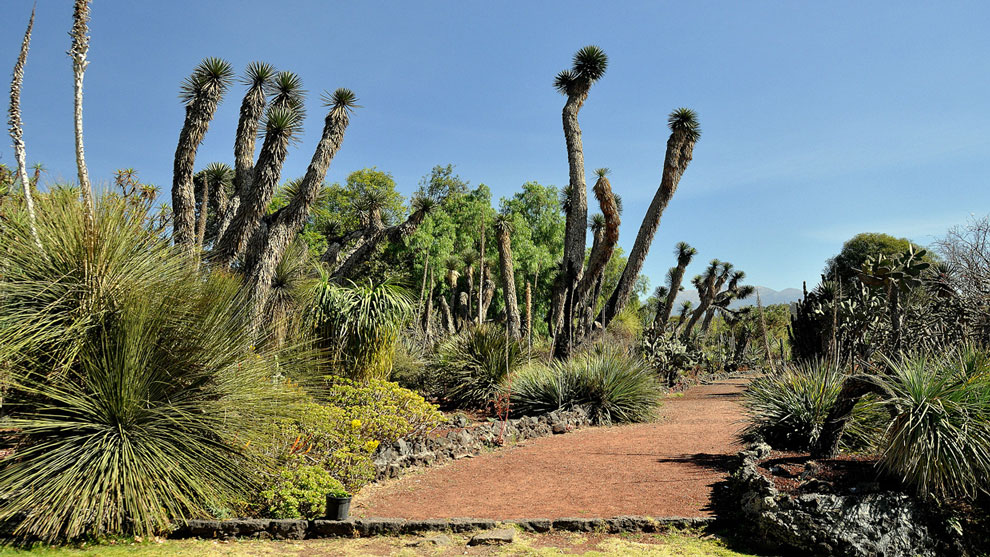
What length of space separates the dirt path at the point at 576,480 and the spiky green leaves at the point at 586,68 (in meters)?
10.6

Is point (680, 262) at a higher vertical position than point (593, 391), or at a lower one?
higher

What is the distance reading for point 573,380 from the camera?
12664 millimetres

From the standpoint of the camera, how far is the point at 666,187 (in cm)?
1623

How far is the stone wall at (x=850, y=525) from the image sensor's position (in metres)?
4.93

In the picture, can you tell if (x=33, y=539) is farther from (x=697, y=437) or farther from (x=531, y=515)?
(x=697, y=437)

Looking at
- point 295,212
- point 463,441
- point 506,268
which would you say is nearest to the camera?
point 463,441

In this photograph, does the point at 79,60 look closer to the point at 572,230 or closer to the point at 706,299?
the point at 572,230

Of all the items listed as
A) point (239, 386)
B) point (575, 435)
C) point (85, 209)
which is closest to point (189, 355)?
point (239, 386)

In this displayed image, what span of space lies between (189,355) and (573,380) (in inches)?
335

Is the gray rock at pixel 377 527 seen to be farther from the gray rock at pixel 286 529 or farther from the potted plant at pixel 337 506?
the gray rock at pixel 286 529

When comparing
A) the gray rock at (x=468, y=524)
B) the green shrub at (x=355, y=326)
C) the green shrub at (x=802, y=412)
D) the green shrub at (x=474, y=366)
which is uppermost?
the green shrub at (x=355, y=326)

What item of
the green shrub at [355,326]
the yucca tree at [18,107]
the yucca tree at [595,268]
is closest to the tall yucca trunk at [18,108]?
the yucca tree at [18,107]

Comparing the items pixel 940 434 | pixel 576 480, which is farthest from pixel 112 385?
pixel 940 434

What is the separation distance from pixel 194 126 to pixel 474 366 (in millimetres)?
7757
